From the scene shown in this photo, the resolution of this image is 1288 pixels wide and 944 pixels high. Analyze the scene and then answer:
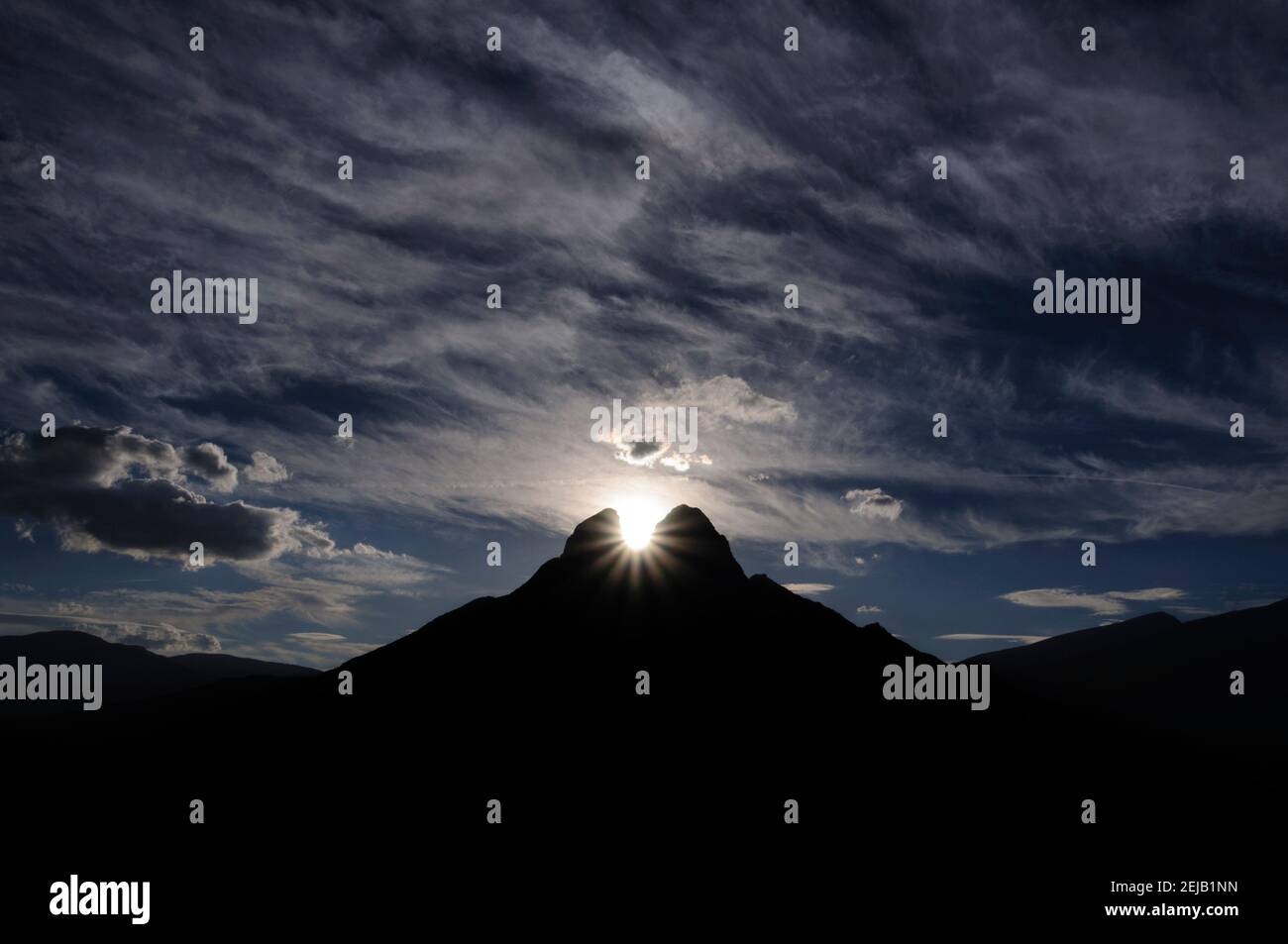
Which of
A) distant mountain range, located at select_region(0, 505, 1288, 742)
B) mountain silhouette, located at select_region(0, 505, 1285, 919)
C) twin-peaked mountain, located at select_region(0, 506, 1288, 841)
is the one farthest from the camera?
distant mountain range, located at select_region(0, 505, 1288, 742)

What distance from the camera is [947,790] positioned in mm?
86875


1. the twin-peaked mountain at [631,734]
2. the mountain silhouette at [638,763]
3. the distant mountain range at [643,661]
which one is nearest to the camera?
the mountain silhouette at [638,763]

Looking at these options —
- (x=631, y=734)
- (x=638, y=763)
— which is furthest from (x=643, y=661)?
(x=638, y=763)

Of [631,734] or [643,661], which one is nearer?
[631,734]

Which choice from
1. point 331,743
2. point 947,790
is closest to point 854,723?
point 947,790

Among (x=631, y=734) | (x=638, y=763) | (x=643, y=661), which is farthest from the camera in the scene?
(x=643, y=661)

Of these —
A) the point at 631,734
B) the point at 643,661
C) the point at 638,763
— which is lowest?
the point at 638,763

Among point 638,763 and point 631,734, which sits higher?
point 631,734

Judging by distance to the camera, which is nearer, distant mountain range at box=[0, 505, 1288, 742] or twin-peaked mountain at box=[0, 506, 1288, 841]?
twin-peaked mountain at box=[0, 506, 1288, 841]

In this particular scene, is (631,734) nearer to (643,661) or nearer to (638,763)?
(638,763)

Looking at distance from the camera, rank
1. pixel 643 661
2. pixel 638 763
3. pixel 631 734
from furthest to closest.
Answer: pixel 643 661
pixel 631 734
pixel 638 763

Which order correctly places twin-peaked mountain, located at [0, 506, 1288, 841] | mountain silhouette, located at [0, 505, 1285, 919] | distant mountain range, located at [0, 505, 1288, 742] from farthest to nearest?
distant mountain range, located at [0, 505, 1288, 742], twin-peaked mountain, located at [0, 506, 1288, 841], mountain silhouette, located at [0, 505, 1285, 919]
